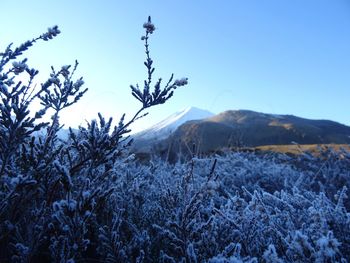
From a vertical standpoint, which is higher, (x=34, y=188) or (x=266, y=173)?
(x=34, y=188)

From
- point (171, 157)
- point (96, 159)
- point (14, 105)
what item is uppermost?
point (14, 105)

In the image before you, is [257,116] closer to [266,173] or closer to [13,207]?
[266,173]

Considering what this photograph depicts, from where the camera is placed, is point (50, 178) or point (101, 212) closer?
point (50, 178)

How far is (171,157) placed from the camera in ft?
41.2

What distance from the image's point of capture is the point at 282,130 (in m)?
55.2

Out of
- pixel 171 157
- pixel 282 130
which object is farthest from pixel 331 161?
pixel 282 130

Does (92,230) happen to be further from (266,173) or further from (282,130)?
(282,130)

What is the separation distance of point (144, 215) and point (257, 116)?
75024mm

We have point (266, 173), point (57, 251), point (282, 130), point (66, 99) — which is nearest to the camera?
point (57, 251)

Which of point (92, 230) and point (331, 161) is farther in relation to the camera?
point (331, 161)

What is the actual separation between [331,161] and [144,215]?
5.22 metres

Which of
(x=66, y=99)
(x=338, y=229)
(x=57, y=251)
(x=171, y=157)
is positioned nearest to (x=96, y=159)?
(x=57, y=251)

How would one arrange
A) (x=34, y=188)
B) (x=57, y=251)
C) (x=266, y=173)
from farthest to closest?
1. (x=266, y=173)
2. (x=34, y=188)
3. (x=57, y=251)

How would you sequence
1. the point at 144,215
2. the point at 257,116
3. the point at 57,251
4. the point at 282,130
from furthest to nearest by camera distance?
the point at 257,116 < the point at 282,130 < the point at 144,215 < the point at 57,251
